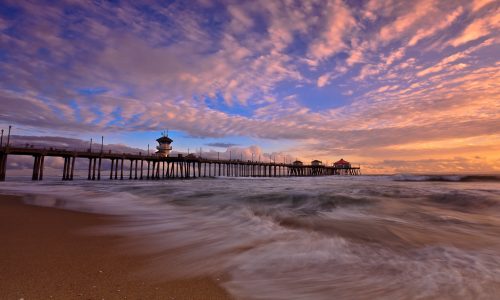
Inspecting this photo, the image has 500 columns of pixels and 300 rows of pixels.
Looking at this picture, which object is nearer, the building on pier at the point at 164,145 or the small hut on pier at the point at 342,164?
the building on pier at the point at 164,145

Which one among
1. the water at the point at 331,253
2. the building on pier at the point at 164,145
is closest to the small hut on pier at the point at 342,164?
the building on pier at the point at 164,145

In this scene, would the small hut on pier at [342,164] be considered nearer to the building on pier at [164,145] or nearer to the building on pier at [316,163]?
the building on pier at [316,163]

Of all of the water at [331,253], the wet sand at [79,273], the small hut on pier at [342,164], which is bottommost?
the water at [331,253]

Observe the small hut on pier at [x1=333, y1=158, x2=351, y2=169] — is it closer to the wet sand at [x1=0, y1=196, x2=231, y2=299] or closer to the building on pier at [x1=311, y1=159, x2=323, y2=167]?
the building on pier at [x1=311, y1=159, x2=323, y2=167]

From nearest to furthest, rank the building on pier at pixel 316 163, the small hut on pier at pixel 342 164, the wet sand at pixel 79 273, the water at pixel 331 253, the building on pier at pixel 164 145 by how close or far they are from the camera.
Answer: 1. the wet sand at pixel 79 273
2. the water at pixel 331 253
3. the building on pier at pixel 164 145
4. the building on pier at pixel 316 163
5. the small hut on pier at pixel 342 164

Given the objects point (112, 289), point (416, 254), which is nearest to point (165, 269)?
point (112, 289)

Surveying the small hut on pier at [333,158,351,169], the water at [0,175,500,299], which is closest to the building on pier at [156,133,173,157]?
the water at [0,175,500,299]

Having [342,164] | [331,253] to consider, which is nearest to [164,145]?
[331,253]

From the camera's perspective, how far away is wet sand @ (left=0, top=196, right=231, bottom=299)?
2.74m

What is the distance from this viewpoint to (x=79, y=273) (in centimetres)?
325

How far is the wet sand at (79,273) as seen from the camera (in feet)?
8.98

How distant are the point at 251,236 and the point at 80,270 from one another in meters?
3.32

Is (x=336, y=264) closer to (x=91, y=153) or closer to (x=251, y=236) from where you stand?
(x=251, y=236)

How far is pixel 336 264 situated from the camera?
13.5 feet
